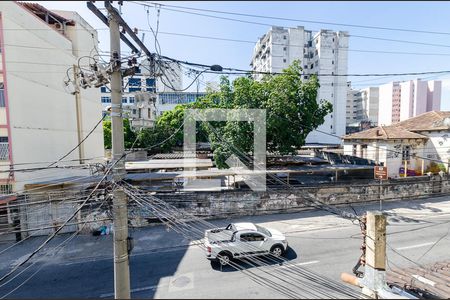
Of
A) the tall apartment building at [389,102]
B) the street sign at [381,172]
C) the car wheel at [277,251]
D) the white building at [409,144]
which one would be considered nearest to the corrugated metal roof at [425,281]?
the car wheel at [277,251]

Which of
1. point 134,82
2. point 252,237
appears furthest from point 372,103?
point 134,82

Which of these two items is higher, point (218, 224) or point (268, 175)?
point (268, 175)

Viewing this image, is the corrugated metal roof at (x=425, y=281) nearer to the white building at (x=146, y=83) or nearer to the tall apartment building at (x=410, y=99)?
the white building at (x=146, y=83)

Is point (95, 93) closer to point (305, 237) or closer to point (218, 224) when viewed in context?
point (218, 224)

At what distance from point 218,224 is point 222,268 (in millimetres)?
4158

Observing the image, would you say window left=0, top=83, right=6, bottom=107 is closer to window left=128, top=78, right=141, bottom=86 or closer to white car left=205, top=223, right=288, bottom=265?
window left=128, top=78, right=141, bottom=86

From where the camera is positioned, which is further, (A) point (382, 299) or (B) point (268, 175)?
(B) point (268, 175)

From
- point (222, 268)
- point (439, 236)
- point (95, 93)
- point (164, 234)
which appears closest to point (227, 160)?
point (164, 234)

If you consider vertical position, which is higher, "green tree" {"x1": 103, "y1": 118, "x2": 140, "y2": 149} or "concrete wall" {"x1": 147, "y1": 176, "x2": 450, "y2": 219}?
"green tree" {"x1": 103, "y1": 118, "x2": 140, "y2": 149}

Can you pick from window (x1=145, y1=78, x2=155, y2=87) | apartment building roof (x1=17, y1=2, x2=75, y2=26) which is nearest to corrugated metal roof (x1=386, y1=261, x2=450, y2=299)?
window (x1=145, y1=78, x2=155, y2=87)

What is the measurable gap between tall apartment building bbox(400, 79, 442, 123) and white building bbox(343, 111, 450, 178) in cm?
3884

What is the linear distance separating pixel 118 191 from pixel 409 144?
2316 cm

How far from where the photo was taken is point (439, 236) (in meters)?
10.6

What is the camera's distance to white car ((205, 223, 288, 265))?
881cm
